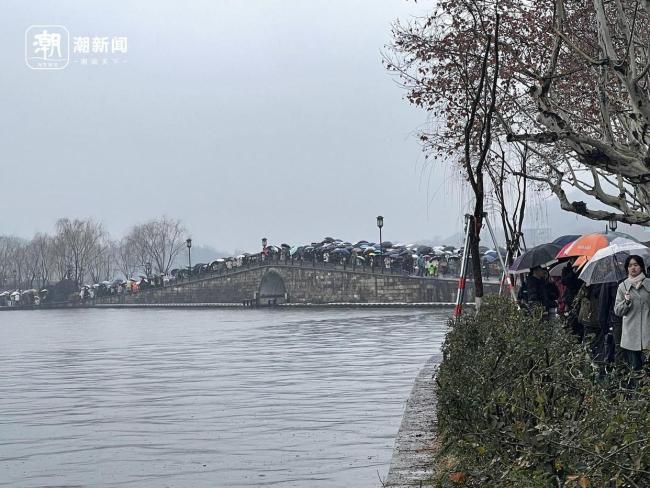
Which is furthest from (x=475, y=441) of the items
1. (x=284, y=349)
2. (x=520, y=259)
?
(x=284, y=349)

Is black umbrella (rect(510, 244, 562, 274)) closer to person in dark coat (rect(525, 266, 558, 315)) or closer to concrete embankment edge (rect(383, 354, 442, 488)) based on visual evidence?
person in dark coat (rect(525, 266, 558, 315))

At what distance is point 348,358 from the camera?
2653 cm

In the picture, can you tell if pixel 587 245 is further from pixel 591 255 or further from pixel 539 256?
pixel 539 256

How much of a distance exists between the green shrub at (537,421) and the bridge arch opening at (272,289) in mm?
87209

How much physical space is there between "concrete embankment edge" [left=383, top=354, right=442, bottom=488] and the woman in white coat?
210cm

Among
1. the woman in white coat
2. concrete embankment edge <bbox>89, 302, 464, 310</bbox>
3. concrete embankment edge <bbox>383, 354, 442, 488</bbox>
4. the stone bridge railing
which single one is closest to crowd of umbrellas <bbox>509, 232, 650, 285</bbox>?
the woman in white coat

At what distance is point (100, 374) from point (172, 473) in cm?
1376

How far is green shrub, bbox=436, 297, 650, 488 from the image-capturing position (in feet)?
15.6

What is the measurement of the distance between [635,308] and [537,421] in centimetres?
690

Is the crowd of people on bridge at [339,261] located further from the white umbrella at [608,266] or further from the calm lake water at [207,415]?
the white umbrella at [608,266]

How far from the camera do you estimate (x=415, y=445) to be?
1026 cm

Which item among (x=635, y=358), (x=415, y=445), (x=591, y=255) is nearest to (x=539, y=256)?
(x=591, y=255)

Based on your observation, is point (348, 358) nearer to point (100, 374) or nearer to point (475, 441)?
point (100, 374)

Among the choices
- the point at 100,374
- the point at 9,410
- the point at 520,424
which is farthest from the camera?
the point at 100,374
